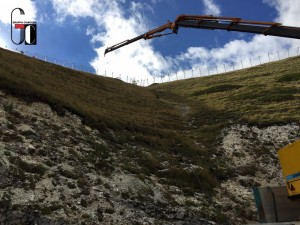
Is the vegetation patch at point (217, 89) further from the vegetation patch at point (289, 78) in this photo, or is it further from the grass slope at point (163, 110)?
the vegetation patch at point (289, 78)

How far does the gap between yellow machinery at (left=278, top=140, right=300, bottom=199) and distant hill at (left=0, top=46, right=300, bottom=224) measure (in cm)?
704

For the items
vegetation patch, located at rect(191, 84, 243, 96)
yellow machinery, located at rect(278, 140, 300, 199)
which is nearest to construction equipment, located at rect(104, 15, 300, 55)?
yellow machinery, located at rect(278, 140, 300, 199)

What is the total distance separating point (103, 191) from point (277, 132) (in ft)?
83.4

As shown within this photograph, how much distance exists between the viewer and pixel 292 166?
2005cm

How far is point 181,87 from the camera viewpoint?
332 ft

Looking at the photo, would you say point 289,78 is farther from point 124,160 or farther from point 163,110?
point 124,160

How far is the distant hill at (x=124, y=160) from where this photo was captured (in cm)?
2259

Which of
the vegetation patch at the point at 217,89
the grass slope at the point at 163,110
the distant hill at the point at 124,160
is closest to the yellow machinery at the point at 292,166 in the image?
the distant hill at the point at 124,160

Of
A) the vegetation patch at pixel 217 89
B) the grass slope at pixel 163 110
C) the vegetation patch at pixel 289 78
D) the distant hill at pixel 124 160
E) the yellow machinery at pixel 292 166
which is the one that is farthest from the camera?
the vegetation patch at pixel 217 89

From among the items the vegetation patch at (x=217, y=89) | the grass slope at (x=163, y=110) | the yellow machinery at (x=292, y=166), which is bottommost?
the yellow machinery at (x=292, y=166)

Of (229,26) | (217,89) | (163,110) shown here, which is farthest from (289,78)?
(229,26)

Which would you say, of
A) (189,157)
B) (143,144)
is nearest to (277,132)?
(189,157)

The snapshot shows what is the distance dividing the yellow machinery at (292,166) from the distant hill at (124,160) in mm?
7044

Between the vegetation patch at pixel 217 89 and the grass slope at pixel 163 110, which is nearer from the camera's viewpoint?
the grass slope at pixel 163 110
